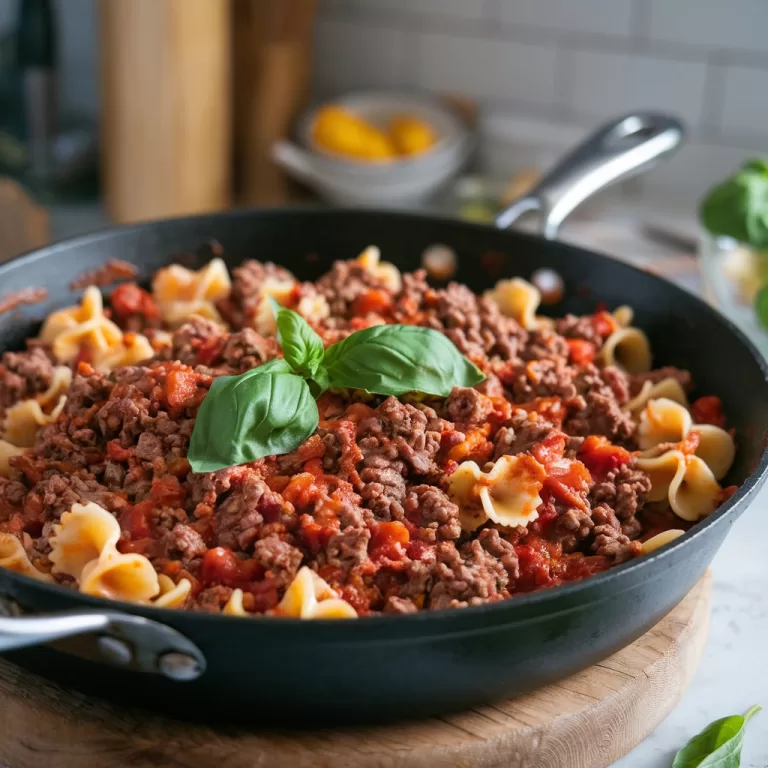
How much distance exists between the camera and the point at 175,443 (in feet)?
10.2

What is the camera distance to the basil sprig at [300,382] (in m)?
2.97

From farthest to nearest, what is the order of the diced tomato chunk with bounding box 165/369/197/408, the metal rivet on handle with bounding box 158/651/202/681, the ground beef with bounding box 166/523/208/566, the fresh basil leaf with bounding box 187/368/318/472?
the diced tomato chunk with bounding box 165/369/197/408 < the fresh basil leaf with bounding box 187/368/318/472 < the ground beef with bounding box 166/523/208/566 < the metal rivet on handle with bounding box 158/651/202/681

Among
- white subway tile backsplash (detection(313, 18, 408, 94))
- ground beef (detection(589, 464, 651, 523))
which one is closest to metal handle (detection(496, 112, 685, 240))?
ground beef (detection(589, 464, 651, 523))

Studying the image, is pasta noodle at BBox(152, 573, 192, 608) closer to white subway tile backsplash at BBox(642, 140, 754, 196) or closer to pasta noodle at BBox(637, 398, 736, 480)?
pasta noodle at BBox(637, 398, 736, 480)

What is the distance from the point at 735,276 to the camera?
494 centimetres

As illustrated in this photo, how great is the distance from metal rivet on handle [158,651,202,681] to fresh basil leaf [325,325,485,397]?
1046 mm

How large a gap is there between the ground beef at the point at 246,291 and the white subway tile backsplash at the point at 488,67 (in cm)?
309

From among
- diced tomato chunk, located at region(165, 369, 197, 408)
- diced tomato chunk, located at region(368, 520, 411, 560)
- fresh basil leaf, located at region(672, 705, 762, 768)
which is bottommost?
fresh basil leaf, located at region(672, 705, 762, 768)

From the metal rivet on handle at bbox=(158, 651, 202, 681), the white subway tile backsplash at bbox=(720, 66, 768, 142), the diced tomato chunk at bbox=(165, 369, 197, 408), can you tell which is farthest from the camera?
the white subway tile backsplash at bbox=(720, 66, 768, 142)

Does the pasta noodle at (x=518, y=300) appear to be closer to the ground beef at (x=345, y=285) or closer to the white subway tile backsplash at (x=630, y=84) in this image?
the ground beef at (x=345, y=285)

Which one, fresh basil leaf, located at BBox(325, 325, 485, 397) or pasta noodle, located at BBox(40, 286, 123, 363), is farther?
pasta noodle, located at BBox(40, 286, 123, 363)

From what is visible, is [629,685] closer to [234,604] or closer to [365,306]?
[234,604]

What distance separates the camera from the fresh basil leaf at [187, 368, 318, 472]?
295 cm

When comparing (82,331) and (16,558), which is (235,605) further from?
(82,331)
